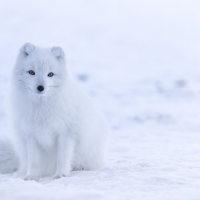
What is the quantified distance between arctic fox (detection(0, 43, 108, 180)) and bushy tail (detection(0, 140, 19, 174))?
0.28 m

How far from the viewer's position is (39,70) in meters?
3.46

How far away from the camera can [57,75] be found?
Result: 11.8 feet

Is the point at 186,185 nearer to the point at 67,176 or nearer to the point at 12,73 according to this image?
the point at 67,176

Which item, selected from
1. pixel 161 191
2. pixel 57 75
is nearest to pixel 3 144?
pixel 57 75

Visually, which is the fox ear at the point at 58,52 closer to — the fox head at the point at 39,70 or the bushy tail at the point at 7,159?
the fox head at the point at 39,70

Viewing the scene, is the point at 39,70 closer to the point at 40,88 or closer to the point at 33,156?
the point at 40,88

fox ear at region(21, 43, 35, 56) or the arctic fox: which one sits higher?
fox ear at region(21, 43, 35, 56)

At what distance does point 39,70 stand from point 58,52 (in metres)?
0.35

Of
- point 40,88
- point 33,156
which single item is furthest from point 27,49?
point 33,156

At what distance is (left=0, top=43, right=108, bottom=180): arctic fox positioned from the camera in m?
3.54

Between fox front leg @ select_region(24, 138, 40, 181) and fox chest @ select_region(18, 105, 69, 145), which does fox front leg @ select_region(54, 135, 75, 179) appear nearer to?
fox chest @ select_region(18, 105, 69, 145)

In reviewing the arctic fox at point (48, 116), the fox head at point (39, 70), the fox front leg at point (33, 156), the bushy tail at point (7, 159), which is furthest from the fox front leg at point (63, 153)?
the bushy tail at point (7, 159)

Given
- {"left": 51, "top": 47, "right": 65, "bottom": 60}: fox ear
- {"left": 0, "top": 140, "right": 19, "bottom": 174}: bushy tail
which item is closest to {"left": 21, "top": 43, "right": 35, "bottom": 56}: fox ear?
{"left": 51, "top": 47, "right": 65, "bottom": 60}: fox ear

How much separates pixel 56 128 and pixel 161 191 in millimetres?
1299
